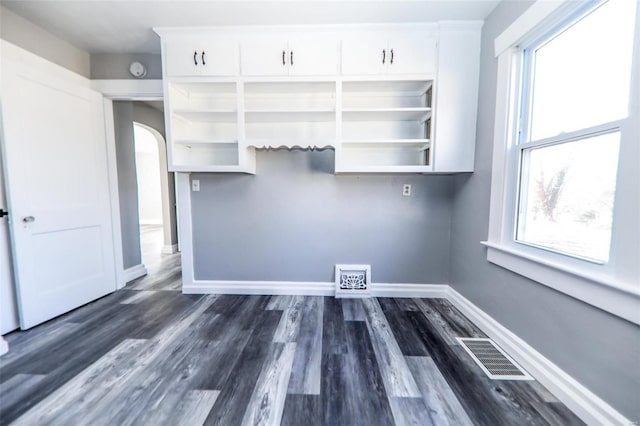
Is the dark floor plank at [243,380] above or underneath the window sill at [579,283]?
underneath

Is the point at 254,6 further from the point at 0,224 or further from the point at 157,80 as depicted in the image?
the point at 0,224

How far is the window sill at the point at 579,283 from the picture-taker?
0.99m

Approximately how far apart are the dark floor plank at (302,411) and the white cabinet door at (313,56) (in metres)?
2.30

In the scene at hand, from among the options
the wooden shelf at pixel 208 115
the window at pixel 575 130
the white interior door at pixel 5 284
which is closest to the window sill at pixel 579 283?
the window at pixel 575 130

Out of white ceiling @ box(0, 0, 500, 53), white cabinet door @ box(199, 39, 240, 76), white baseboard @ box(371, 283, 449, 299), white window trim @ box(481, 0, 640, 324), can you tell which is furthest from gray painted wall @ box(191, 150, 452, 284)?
white ceiling @ box(0, 0, 500, 53)

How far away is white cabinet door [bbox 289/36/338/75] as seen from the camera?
79.6 inches

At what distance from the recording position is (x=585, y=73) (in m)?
1.27

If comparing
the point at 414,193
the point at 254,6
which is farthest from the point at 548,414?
the point at 254,6

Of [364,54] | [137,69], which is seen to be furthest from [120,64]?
[364,54]

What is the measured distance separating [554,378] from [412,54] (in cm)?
239

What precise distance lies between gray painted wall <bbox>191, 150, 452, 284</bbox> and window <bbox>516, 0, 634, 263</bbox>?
0.88m

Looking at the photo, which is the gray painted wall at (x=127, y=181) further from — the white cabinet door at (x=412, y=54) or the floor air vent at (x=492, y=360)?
the floor air vent at (x=492, y=360)

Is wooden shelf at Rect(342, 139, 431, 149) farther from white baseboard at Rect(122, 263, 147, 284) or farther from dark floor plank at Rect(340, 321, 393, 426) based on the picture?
white baseboard at Rect(122, 263, 147, 284)

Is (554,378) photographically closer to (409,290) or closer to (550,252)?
(550,252)
